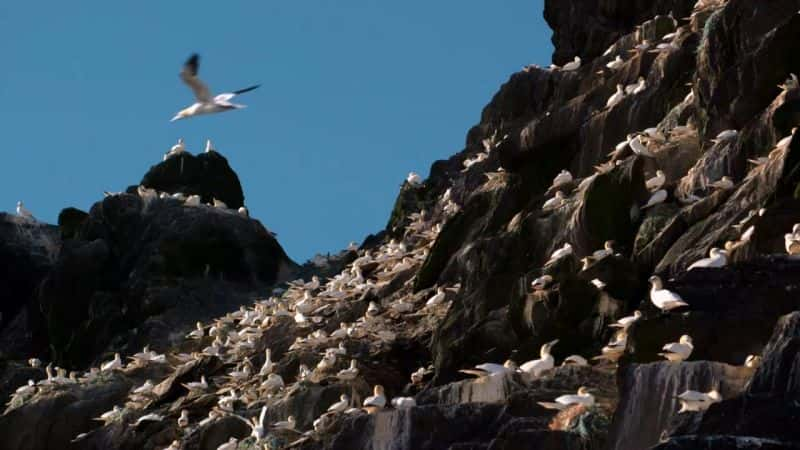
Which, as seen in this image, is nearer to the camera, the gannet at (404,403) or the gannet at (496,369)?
the gannet at (496,369)

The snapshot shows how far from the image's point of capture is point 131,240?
6156 centimetres

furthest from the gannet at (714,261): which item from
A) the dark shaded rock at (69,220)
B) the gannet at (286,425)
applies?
the dark shaded rock at (69,220)

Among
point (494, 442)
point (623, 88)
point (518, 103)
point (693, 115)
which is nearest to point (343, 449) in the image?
point (494, 442)

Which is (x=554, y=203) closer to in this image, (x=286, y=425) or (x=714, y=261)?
(x=286, y=425)

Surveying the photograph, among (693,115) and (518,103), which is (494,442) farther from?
(518,103)

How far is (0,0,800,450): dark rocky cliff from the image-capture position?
2823 centimetres

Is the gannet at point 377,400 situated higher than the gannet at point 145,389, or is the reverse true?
the gannet at point 145,389

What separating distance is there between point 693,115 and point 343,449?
1013 cm

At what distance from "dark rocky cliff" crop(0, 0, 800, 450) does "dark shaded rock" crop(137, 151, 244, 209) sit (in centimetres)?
591

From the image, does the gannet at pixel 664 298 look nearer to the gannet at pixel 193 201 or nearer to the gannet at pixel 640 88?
the gannet at pixel 640 88

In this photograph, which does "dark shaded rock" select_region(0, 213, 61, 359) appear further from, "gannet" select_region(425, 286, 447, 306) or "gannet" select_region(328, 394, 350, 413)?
"gannet" select_region(328, 394, 350, 413)

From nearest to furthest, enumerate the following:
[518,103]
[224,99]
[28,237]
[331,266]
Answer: [224,99] → [518,103] → [331,266] → [28,237]

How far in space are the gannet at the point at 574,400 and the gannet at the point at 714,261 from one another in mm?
2252

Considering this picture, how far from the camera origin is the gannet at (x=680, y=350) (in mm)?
27719
